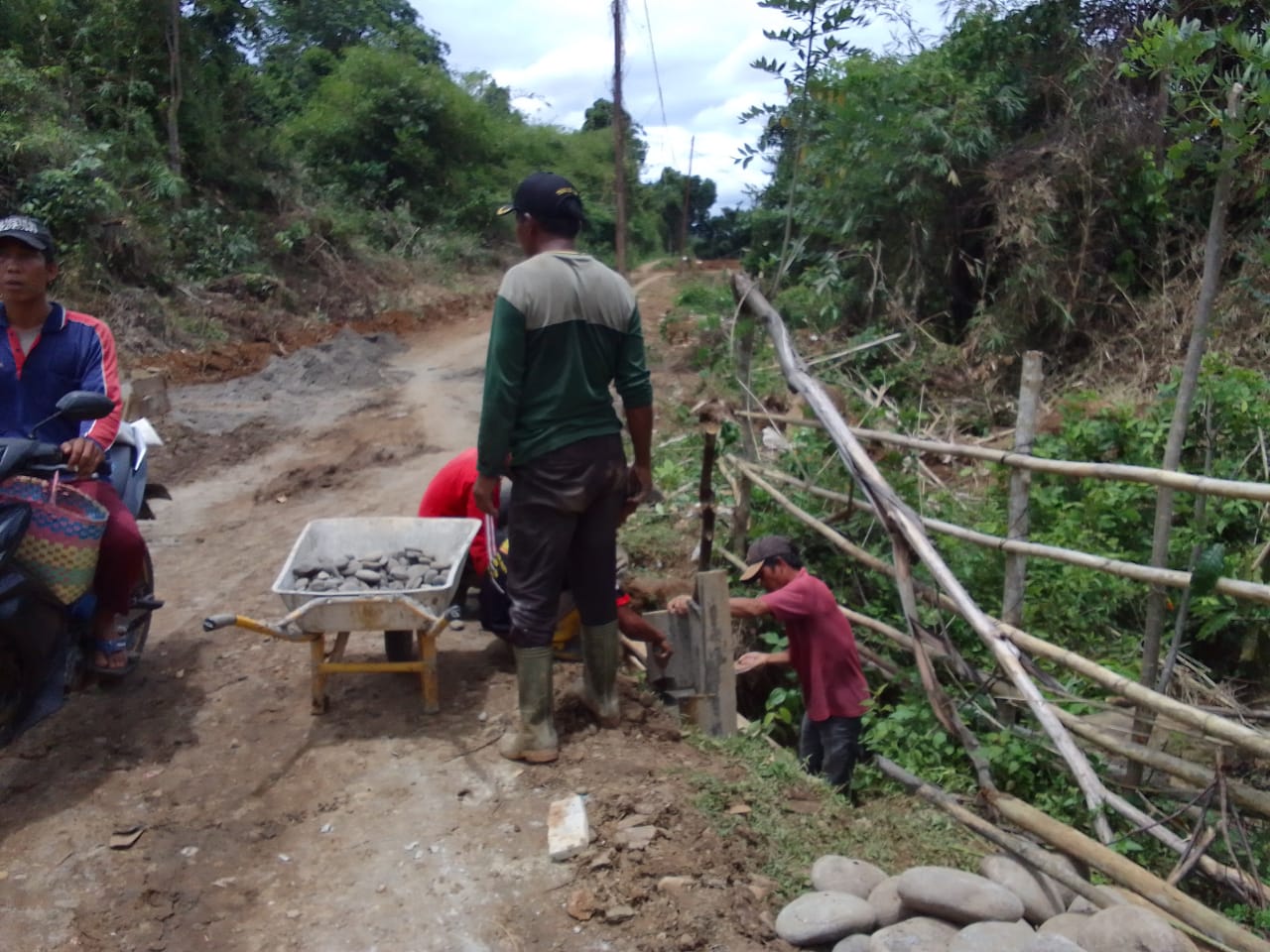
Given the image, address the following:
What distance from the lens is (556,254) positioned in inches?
139

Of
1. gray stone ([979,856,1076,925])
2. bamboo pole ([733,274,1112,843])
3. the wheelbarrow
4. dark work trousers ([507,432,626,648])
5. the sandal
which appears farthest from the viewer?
the sandal

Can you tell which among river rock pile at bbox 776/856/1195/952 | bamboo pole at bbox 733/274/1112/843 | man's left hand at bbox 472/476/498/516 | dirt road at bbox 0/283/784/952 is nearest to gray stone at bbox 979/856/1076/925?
river rock pile at bbox 776/856/1195/952

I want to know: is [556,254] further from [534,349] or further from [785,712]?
[785,712]

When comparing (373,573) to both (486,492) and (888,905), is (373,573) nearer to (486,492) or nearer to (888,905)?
(486,492)

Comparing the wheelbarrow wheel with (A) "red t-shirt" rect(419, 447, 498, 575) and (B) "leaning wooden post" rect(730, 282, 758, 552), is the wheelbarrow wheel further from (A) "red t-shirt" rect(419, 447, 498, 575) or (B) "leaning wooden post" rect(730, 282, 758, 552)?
(B) "leaning wooden post" rect(730, 282, 758, 552)

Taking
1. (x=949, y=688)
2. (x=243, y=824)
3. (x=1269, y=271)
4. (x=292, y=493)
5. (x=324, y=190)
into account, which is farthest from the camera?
(x=324, y=190)

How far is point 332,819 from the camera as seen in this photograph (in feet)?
11.4

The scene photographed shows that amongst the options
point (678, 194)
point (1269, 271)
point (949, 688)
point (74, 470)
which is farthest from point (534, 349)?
point (678, 194)

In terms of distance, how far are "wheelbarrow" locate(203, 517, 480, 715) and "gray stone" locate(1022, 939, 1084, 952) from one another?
2161mm

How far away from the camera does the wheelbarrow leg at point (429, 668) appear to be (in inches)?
157

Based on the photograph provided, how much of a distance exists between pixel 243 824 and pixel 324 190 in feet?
72.6

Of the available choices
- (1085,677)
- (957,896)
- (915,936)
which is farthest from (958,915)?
(1085,677)

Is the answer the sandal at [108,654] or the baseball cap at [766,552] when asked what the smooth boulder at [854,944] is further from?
the sandal at [108,654]

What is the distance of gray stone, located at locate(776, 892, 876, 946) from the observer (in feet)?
9.30
